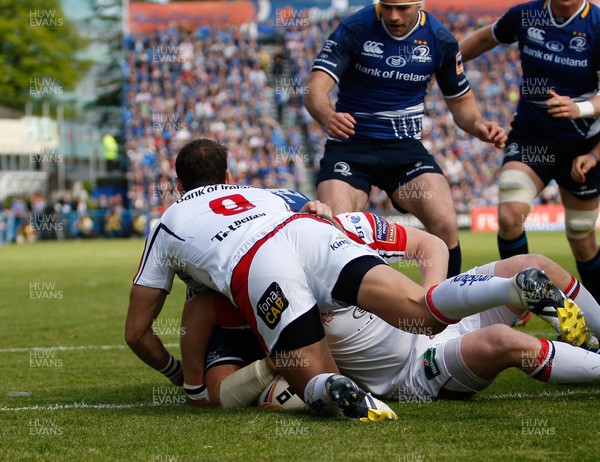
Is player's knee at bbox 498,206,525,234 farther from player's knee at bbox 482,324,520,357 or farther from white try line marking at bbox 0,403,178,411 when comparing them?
white try line marking at bbox 0,403,178,411

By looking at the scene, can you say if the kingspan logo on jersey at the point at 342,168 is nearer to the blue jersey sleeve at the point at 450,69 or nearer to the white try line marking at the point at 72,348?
the blue jersey sleeve at the point at 450,69

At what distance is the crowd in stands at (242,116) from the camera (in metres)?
33.4

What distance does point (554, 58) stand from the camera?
7.61 meters

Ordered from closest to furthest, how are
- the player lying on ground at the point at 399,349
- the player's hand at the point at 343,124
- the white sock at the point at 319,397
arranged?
the white sock at the point at 319,397
the player lying on ground at the point at 399,349
the player's hand at the point at 343,124

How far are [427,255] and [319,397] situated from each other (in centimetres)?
110

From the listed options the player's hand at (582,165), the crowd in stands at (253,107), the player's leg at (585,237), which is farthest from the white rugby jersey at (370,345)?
the crowd in stands at (253,107)

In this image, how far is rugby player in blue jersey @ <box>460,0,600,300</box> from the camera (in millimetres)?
7527

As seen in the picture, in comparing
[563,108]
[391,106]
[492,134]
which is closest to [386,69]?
[391,106]

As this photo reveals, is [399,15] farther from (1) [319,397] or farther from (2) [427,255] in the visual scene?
(1) [319,397]

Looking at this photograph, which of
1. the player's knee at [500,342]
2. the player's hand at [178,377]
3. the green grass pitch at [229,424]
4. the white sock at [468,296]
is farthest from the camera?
the player's hand at [178,377]

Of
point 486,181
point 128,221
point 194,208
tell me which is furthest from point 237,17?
point 194,208

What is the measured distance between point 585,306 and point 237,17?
3501 centimetres

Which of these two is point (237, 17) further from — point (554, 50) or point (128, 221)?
point (554, 50)

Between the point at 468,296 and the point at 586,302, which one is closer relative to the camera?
the point at 468,296
